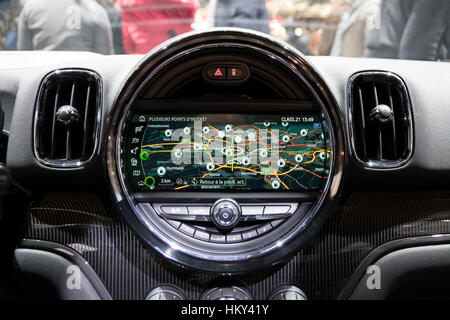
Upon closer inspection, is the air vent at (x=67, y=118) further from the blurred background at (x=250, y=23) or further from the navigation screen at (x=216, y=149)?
the blurred background at (x=250, y=23)

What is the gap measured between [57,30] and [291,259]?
1.80 m

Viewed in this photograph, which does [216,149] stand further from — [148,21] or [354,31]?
[354,31]

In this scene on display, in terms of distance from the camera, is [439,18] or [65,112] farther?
[439,18]

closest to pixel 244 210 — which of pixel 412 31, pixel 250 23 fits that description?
pixel 250 23

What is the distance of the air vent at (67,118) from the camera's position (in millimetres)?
1341

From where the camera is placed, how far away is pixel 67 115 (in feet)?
4.38

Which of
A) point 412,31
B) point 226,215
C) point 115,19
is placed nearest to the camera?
point 226,215

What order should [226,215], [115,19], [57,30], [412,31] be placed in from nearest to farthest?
1. [226,215]
2. [57,30]
3. [115,19]
4. [412,31]

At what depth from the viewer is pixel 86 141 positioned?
1352 millimetres

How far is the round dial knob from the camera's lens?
4.17 feet

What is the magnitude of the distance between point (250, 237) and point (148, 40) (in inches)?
60.9

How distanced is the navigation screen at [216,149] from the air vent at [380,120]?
0.15 meters
